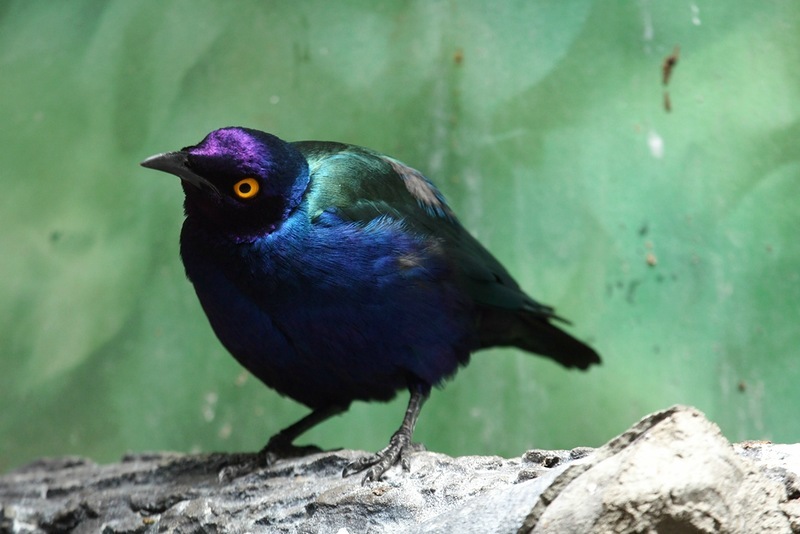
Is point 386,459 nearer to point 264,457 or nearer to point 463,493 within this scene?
point 463,493

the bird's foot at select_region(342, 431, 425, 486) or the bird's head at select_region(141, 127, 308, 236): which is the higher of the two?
the bird's head at select_region(141, 127, 308, 236)

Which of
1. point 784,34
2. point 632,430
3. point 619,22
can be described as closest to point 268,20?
point 619,22

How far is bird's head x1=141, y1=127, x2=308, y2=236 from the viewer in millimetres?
3000

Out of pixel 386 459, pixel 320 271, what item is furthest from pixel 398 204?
pixel 386 459

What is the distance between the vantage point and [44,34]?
4844mm

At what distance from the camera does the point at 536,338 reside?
13.1 feet

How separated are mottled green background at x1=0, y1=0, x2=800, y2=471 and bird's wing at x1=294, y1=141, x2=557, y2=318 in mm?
858

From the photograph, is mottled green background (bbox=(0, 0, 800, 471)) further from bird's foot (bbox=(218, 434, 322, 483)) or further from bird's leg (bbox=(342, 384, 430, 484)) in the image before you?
bird's leg (bbox=(342, 384, 430, 484))

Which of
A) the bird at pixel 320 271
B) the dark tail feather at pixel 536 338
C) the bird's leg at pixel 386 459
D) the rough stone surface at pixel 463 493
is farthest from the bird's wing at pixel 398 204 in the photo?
the rough stone surface at pixel 463 493

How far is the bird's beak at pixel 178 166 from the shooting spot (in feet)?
9.61

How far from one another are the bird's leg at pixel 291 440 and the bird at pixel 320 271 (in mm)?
13

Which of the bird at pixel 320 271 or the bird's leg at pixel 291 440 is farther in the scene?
the bird's leg at pixel 291 440

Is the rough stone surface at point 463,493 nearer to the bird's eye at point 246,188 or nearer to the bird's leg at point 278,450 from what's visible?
the bird's leg at point 278,450

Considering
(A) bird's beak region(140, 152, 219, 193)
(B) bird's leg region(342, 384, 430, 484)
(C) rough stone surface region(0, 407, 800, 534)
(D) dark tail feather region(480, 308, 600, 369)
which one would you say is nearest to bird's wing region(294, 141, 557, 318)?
(D) dark tail feather region(480, 308, 600, 369)
